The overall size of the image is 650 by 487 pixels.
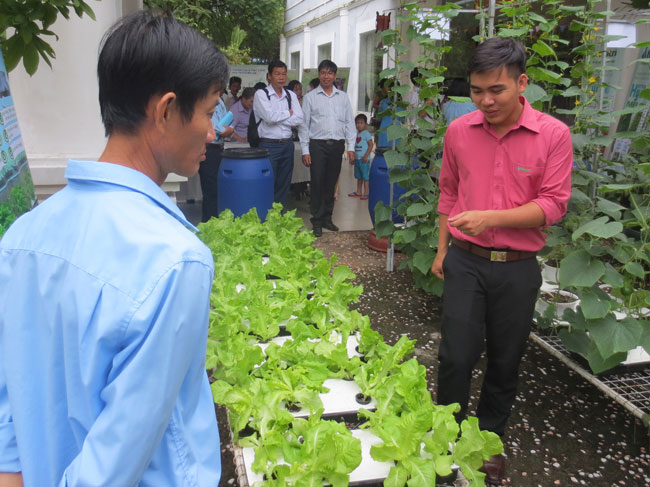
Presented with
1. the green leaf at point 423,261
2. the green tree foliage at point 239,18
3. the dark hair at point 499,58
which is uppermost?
the green tree foliage at point 239,18

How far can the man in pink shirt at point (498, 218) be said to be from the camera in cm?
191

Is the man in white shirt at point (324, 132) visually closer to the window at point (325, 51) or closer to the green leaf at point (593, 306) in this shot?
the green leaf at point (593, 306)

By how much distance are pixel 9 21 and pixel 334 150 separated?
439 centimetres

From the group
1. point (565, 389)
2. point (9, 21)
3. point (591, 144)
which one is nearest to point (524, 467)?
point (565, 389)

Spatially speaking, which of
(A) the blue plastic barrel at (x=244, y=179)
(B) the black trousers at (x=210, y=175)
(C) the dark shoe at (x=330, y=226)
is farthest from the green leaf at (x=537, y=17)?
(B) the black trousers at (x=210, y=175)

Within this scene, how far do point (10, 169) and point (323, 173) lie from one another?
171 inches

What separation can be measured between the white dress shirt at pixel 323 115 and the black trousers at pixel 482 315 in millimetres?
3869

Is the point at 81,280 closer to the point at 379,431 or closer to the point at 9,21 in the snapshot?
the point at 379,431

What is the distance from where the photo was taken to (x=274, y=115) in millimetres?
5785

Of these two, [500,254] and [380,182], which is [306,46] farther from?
[500,254]

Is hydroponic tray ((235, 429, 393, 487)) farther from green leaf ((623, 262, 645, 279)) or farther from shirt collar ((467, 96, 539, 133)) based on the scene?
green leaf ((623, 262, 645, 279))

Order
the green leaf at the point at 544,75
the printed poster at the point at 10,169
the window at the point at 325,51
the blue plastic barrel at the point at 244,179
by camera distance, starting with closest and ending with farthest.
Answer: the printed poster at the point at 10,169, the green leaf at the point at 544,75, the blue plastic barrel at the point at 244,179, the window at the point at 325,51

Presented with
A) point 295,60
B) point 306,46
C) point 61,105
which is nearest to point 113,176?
point 61,105

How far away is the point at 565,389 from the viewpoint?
290 cm
